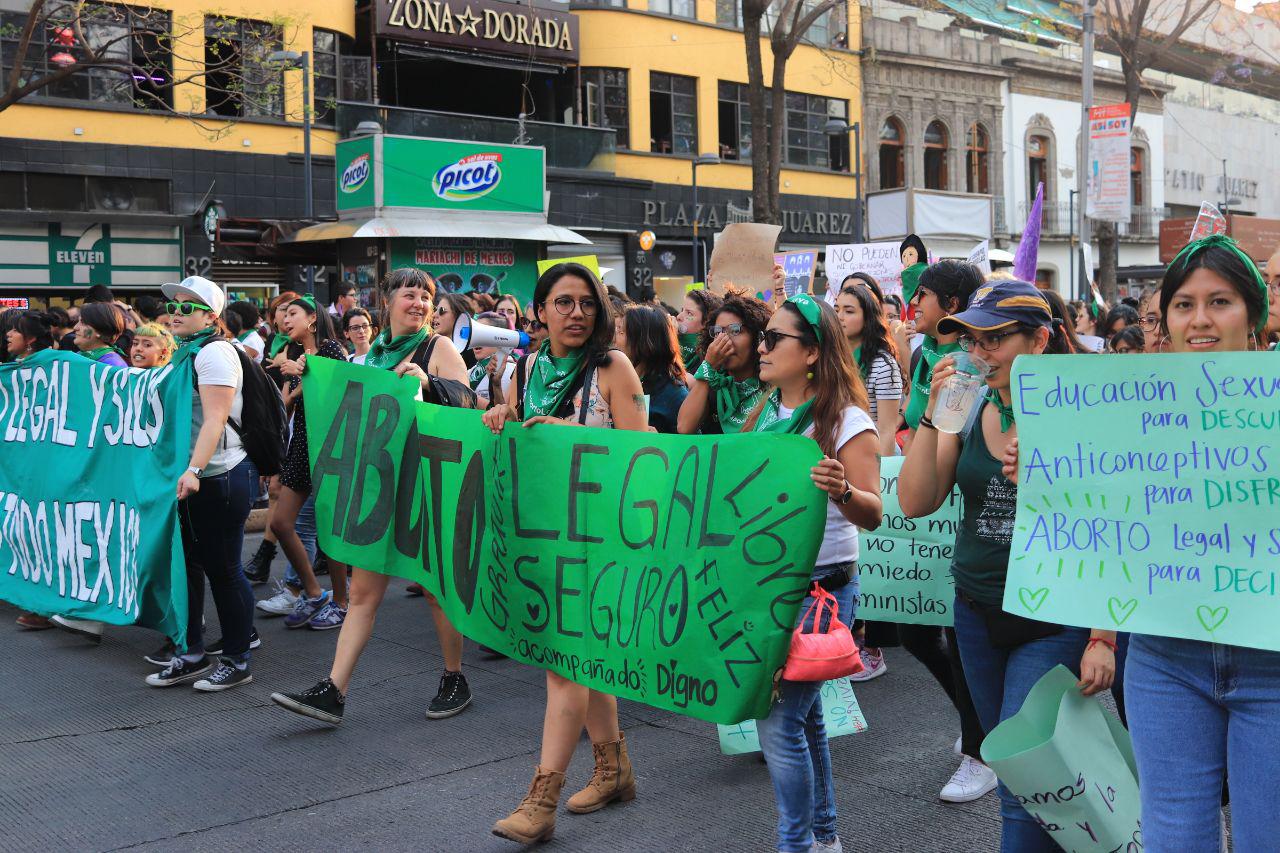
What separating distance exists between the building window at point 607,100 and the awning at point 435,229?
32.4 ft

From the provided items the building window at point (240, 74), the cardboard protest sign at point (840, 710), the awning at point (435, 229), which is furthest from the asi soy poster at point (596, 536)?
the building window at point (240, 74)

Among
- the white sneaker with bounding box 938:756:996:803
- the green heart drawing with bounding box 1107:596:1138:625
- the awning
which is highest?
the awning

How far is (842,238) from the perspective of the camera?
34.7 m

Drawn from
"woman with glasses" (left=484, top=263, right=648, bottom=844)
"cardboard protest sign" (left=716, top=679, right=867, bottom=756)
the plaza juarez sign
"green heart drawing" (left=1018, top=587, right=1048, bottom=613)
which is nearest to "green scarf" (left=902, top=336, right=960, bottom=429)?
"cardboard protest sign" (left=716, top=679, right=867, bottom=756)

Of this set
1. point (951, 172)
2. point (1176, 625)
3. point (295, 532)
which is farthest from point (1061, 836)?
point (951, 172)

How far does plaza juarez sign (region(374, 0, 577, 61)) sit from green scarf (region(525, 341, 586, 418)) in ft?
74.9

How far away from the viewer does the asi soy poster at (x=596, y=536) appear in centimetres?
350

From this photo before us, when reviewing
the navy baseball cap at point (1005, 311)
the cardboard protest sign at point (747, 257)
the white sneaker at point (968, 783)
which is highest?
the cardboard protest sign at point (747, 257)

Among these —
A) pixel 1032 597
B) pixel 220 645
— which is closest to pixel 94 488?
pixel 220 645

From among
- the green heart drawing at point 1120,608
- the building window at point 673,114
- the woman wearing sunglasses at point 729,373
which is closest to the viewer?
the green heart drawing at point 1120,608

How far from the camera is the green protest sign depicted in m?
4.97

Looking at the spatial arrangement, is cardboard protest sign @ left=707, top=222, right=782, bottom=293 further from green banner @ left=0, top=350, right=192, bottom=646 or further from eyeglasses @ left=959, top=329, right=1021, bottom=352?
eyeglasses @ left=959, top=329, right=1021, bottom=352

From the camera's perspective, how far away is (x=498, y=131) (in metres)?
25.8

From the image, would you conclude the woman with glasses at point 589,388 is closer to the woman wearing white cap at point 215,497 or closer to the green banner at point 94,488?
the woman wearing white cap at point 215,497
